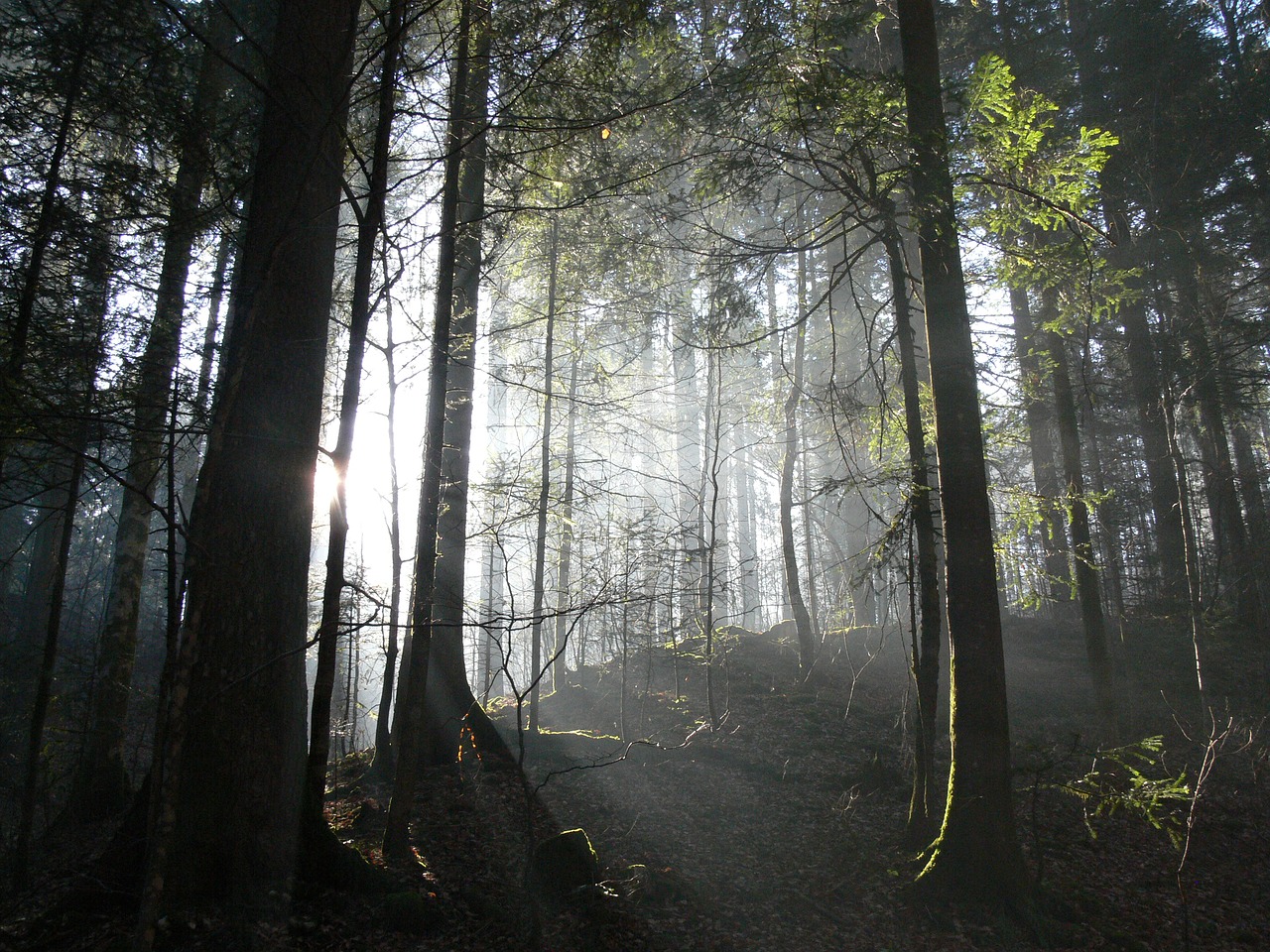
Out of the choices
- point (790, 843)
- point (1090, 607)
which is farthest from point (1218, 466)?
point (790, 843)

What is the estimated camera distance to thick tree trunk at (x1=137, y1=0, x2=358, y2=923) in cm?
381

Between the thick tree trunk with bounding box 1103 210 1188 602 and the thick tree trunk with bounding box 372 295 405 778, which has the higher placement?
the thick tree trunk with bounding box 1103 210 1188 602

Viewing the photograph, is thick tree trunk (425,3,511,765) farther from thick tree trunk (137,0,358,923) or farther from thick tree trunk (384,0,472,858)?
thick tree trunk (137,0,358,923)

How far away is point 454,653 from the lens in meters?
8.16

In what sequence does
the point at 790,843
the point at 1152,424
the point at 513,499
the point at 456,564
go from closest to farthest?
the point at 790,843 → the point at 456,564 → the point at 513,499 → the point at 1152,424

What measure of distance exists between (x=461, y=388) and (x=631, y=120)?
3.78 m

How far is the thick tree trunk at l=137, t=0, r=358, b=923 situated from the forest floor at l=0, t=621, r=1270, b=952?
1.33 feet

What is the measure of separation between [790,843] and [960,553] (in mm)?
3802

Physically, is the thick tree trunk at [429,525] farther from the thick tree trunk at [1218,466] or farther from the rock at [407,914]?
the thick tree trunk at [1218,466]

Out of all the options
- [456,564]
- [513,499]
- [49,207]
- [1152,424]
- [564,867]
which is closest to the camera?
[49,207]

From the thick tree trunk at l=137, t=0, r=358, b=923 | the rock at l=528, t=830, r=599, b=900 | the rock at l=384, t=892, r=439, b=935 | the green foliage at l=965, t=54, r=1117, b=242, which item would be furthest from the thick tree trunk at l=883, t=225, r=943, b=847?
the thick tree trunk at l=137, t=0, r=358, b=923

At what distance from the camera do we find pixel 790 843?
7.35 m

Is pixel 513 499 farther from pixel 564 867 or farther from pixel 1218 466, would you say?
pixel 1218 466

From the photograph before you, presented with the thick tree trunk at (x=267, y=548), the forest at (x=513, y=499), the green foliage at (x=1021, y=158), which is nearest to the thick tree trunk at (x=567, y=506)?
the forest at (x=513, y=499)
